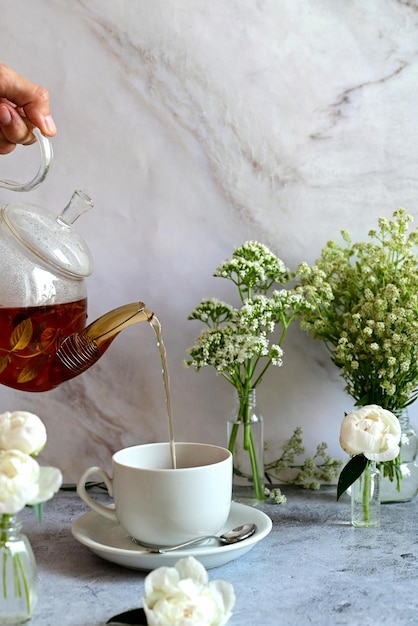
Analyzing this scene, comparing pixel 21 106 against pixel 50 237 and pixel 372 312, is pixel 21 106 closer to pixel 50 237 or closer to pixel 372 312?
pixel 50 237

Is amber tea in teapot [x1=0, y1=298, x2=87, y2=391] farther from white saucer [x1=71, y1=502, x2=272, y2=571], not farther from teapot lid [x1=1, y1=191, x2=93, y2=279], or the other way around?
white saucer [x1=71, y1=502, x2=272, y2=571]

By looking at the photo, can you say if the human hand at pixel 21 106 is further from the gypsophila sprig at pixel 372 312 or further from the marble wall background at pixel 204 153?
→ the gypsophila sprig at pixel 372 312

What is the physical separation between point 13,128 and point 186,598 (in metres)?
0.66

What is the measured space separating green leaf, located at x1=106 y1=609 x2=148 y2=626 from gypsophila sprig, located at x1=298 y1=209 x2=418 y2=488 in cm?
48

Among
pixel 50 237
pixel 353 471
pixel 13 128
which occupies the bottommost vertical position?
pixel 353 471

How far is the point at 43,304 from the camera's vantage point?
101 centimetres

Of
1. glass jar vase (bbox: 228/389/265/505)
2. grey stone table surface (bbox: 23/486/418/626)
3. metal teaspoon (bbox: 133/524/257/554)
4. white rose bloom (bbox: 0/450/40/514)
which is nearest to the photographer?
white rose bloom (bbox: 0/450/40/514)

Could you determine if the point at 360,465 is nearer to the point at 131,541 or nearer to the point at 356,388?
the point at 356,388

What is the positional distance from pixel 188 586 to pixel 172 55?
829mm

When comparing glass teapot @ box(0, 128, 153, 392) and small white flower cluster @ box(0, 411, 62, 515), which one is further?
glass teapot @ box(0, 128, 153, 392)

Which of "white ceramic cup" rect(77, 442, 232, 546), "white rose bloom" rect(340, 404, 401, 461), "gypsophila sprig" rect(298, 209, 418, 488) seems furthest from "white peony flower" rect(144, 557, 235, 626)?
"gypsophila sprig" rect(298, 209, 418, 488)

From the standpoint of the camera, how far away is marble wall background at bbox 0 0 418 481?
4.07 ft

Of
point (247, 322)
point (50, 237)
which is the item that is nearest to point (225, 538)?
point (247, 322)

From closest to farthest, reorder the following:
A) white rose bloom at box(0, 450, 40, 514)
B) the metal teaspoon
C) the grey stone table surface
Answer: white rose bloom at box(0, 450, 40, 514), the grey stone table surface, the metal teaspoon
